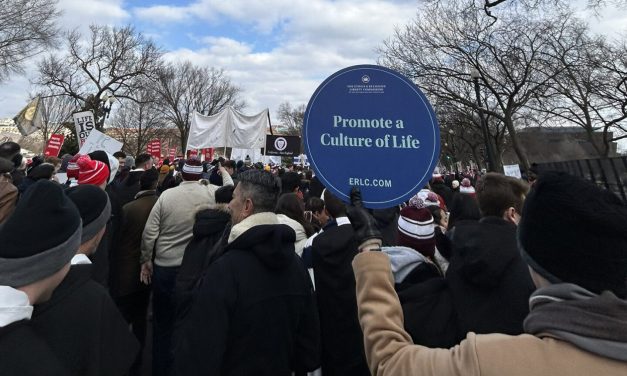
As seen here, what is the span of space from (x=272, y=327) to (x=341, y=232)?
43.1 inches

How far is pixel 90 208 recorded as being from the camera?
2.35 m

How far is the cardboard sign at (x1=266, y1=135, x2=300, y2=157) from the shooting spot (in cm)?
1455

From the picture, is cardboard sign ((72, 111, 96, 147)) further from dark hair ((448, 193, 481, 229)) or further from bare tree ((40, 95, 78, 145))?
bare tree ((40, 95, 78, 145))

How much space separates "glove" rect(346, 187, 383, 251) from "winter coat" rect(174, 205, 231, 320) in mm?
1880

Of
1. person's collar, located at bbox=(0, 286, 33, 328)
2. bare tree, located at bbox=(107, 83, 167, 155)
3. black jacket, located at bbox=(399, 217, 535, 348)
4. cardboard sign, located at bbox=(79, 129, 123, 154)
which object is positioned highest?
bare tree, located at bbox=(107, 83, 167, 155)

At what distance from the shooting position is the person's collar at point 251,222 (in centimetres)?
250

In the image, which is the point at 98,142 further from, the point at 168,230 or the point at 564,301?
the point at 564,301

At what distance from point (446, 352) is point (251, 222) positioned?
1.56 m

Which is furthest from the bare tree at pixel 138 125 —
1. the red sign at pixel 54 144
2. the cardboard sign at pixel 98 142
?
Result: the cardboard sign at pixel 98 142

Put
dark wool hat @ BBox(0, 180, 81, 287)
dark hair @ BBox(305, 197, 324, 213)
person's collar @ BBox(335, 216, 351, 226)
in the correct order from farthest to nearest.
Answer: dark hair @ BBox(305, 197, 324, 213) → person's collar @ BBox(335, 216, 351, 226) → dark wool hat @ BBox(0, 180, 81, 287)

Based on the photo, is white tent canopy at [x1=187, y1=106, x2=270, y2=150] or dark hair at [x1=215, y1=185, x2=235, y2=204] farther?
white tent canopy at [x1=187, y1=106, x2=270, y2=150]

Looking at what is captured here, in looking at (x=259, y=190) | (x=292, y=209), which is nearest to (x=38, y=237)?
(x=259, y=190)

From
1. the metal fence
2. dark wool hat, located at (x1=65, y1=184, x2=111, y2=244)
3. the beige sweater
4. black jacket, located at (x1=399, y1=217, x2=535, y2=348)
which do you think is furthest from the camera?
the metal fence

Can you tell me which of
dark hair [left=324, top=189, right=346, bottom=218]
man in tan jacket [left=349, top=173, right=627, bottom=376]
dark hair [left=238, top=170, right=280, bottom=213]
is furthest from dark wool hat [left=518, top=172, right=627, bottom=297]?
dark hair [left=324, top=189, right=346, bottom=218]
